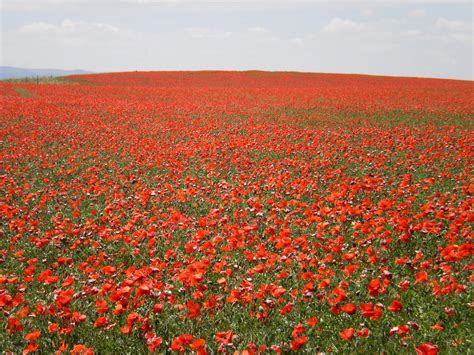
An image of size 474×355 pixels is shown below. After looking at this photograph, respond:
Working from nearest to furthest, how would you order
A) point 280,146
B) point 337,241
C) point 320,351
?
point 320,351 → point 337,241 → point 280,146

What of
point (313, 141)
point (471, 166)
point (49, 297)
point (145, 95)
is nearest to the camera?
point (49, 297)

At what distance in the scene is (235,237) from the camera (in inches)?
225

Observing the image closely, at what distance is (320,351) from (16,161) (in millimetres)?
10690

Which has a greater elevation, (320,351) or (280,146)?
(280,146)

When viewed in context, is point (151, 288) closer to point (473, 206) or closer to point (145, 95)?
point (473, 206)

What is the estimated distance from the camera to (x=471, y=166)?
9.88 meters

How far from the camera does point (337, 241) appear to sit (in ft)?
17.5

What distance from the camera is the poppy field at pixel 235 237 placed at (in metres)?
3.87

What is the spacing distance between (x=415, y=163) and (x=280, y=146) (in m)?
3.83

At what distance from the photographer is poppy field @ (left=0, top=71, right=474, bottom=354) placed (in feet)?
12.7

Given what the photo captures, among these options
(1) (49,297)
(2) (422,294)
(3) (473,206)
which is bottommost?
(1) (49,297)

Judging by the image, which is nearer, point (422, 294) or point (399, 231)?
point (422, 294)

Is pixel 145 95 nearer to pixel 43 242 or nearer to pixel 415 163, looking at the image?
pixel 415 163

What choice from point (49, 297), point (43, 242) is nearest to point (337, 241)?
point (49, 297)
